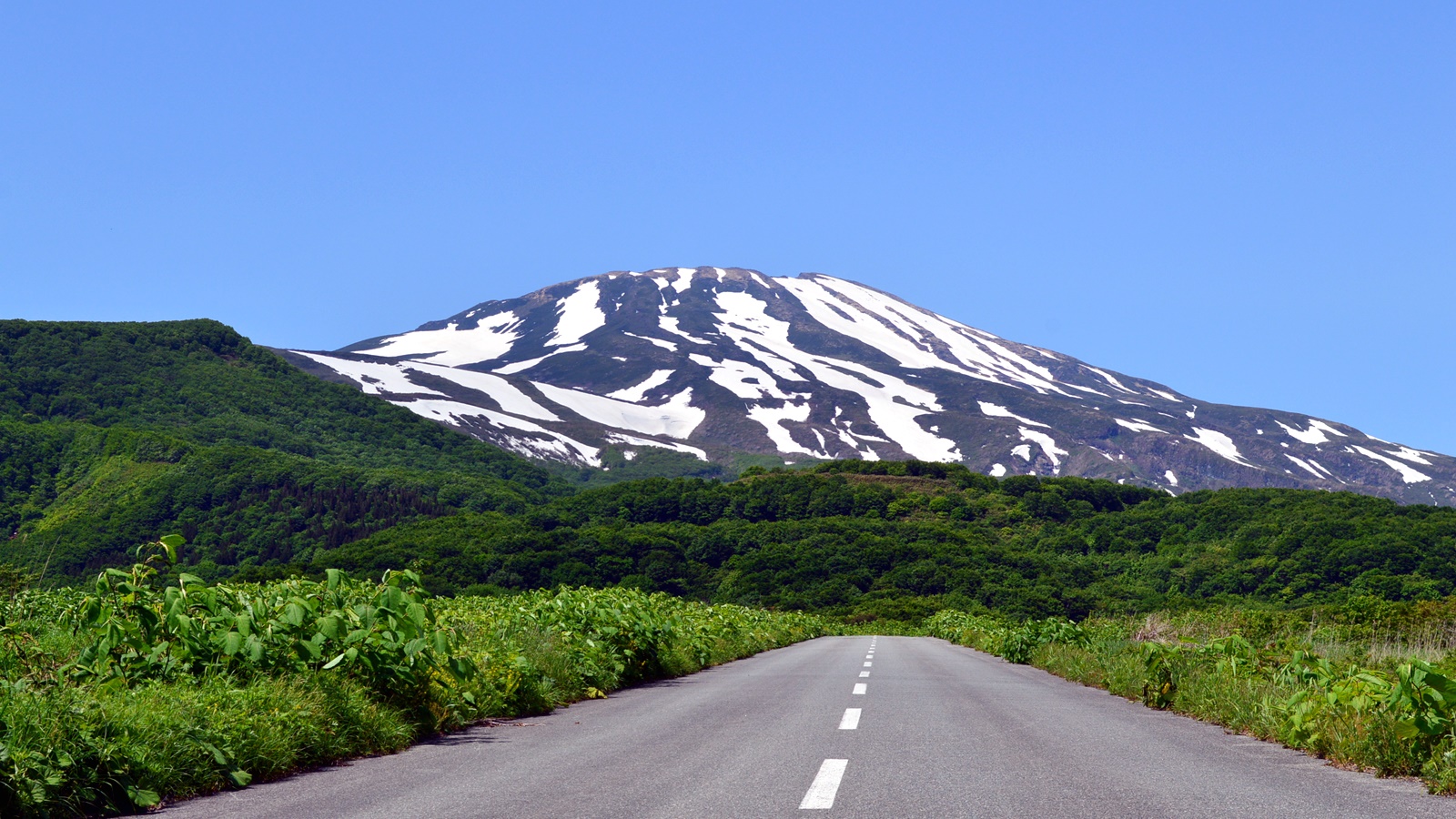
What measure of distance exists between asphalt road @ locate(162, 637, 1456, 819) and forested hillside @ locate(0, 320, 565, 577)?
9945cm

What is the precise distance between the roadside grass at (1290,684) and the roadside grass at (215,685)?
24.5 ft

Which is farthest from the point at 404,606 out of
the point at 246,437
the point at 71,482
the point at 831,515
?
the point at 246,437

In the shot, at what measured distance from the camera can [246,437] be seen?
178375mm

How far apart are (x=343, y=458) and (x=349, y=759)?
188 metres

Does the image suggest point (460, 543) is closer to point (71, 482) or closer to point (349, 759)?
point (71, 482)

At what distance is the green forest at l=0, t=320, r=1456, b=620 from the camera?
108 meters

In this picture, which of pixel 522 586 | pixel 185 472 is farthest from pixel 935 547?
pixel 185 472

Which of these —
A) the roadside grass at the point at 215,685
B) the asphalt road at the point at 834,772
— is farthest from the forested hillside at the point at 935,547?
the roadside grass at the point at 215,685

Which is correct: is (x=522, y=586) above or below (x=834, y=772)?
below

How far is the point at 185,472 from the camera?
140 metres

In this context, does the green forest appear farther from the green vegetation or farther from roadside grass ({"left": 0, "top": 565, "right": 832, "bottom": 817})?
roadside grass ({"left": 0, "top": 565, "right": 832, "bottom": 817})

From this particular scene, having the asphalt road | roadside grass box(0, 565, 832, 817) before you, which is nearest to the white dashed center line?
the asphalt road

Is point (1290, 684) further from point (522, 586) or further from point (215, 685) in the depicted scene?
point (522, 586)

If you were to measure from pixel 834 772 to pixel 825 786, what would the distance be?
64cm
